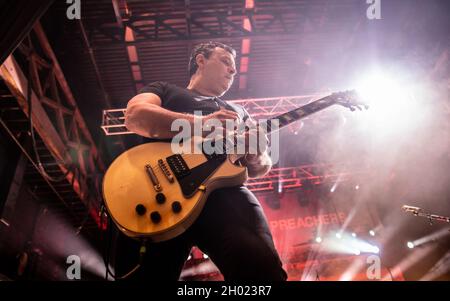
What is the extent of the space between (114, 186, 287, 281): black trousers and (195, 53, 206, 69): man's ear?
1.24 m

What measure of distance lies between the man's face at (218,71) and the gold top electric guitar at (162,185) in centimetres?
68

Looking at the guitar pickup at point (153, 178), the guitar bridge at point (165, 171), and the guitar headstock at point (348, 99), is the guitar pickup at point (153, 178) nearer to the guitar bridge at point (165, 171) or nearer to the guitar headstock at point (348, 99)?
the guitar bridge at point (165, 171)

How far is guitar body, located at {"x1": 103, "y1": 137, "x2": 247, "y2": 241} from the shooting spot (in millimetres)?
1322

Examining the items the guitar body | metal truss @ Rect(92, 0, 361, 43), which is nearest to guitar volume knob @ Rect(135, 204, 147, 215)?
the guitar body

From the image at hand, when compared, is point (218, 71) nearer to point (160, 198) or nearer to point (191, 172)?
point (191, 172)

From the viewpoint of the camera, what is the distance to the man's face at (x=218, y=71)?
2.21m

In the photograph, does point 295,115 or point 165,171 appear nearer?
point 165,171

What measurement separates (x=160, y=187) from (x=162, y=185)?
0.07 feet

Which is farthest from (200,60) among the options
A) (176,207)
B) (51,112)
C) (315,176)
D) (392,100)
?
(315,176)

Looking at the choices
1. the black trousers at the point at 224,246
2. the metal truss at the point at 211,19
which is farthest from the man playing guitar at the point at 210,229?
the metal truss at the point at 211,19

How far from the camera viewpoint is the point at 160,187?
149cm

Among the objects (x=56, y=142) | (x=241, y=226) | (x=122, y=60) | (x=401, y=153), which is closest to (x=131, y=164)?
(x=241, y=226)

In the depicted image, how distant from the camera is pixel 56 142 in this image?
20.0 feet
